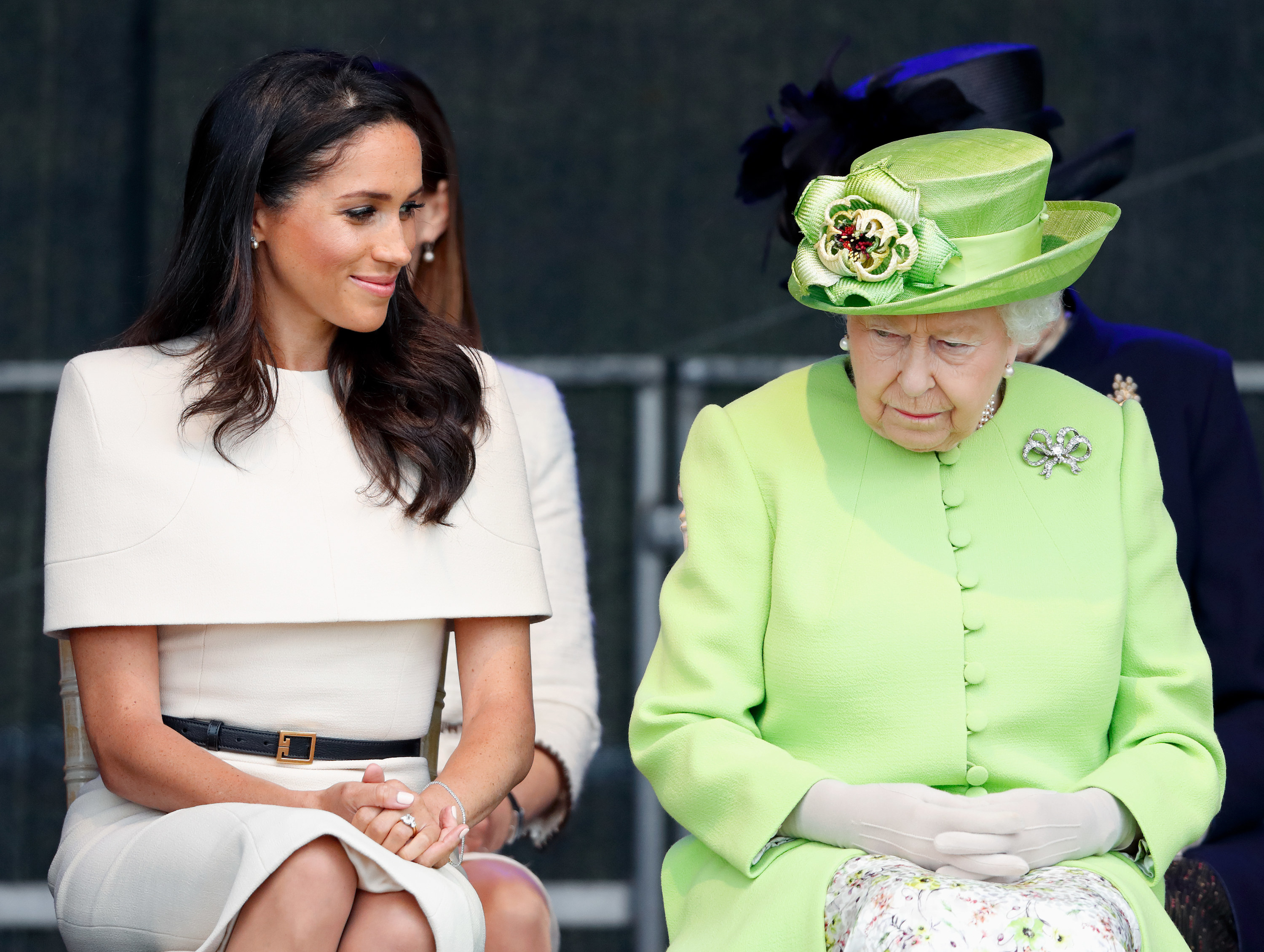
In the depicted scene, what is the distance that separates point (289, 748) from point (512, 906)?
42 cm

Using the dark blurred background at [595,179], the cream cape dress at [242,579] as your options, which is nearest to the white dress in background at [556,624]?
the cream cape dress at [242,579]

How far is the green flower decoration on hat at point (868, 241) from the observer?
2.20m

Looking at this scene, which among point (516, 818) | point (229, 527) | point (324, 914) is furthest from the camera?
point (516, 818)

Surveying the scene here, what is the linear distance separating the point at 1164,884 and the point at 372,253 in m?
1.52

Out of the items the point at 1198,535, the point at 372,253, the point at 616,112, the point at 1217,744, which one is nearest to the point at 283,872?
the point at 372,253

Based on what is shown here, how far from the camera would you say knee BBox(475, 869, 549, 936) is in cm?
246

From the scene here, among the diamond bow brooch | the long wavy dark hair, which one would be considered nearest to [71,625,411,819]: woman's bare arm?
the long wavy dark hair

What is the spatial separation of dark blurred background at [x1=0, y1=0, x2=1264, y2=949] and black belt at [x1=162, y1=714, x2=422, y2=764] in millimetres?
1882

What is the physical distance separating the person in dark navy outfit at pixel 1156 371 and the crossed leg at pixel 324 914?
52.0 inches

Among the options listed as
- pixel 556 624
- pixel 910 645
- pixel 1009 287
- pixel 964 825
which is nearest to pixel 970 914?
pixel 964 825

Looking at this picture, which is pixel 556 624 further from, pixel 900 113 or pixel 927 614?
pixel 900 113

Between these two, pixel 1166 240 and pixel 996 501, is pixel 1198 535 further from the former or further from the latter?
pixel 1166 240

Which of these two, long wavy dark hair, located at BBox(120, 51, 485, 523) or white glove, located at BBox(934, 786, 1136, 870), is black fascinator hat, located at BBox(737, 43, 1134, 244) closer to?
long wavy dark hair, located at BBox(120, 51, 485, 523)

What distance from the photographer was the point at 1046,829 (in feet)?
6.94
